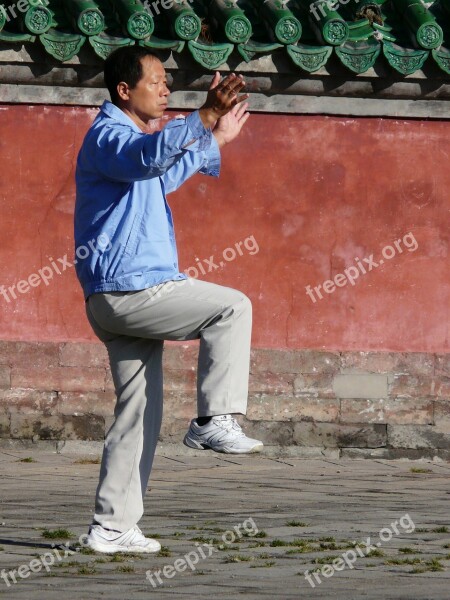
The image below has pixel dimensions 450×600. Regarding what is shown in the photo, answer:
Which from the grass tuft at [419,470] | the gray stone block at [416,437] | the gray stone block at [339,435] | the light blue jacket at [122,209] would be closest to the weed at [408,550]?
the light blue jacket at [122,209]

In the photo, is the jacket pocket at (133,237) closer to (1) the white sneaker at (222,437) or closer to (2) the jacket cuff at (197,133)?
(2) the jacket cuff at (197,133)

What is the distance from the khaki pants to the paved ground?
309 millimetres

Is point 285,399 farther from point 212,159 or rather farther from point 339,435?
point 212,159

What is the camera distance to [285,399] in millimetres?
10602

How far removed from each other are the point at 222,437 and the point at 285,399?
5249 millimetres

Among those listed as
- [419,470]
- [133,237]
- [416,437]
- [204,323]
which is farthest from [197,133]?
[416,437]

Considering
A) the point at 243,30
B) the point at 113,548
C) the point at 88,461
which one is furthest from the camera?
the point at 243,30

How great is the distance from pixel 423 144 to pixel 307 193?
0.92m

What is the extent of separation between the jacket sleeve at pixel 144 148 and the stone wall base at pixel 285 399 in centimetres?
496

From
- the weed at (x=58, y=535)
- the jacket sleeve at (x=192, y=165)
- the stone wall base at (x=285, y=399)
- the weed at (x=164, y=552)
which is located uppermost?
the jacket sleeve at (x=192, y=165)

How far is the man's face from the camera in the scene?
5.81 meters

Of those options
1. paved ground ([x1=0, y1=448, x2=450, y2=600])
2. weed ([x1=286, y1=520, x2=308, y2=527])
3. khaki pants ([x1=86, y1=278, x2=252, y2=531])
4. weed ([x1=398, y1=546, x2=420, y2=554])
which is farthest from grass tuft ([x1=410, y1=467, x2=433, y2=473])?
khaki pants ([x1=86, y1=278, x2=252, y2=531])

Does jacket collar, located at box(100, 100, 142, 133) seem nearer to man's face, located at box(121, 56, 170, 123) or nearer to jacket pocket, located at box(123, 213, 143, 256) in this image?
man's face, located at box(121, 56, 170, 123)

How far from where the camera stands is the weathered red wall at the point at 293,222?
1040 cm
